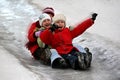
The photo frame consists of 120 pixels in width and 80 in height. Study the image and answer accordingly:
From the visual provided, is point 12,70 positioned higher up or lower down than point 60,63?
lower down

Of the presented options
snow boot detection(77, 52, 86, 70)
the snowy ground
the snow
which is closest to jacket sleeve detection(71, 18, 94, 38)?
the snowy ground

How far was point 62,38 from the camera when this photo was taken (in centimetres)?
721

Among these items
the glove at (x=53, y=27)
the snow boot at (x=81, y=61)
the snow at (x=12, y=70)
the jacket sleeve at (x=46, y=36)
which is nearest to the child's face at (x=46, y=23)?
the jacket sleeve at (x=46, y=36)

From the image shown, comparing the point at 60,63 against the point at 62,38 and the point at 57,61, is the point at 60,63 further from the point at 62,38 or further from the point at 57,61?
the point at 62,38

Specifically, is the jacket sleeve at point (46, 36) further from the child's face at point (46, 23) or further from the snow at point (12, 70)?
the snow at point (12, 70)

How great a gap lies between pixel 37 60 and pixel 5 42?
5.01 ft

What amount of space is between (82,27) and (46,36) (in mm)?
803

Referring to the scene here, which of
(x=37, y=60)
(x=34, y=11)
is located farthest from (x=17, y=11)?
(x=37, y=60)

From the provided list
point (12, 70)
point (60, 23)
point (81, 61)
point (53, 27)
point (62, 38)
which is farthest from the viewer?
point (60, 23)

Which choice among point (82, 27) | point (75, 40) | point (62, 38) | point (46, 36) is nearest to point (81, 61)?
point (62, 38)

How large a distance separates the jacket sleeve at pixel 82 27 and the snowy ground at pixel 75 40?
2.07 ft

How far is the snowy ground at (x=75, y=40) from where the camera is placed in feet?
20.7

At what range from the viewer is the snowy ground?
632 centimetres

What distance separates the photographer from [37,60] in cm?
759
